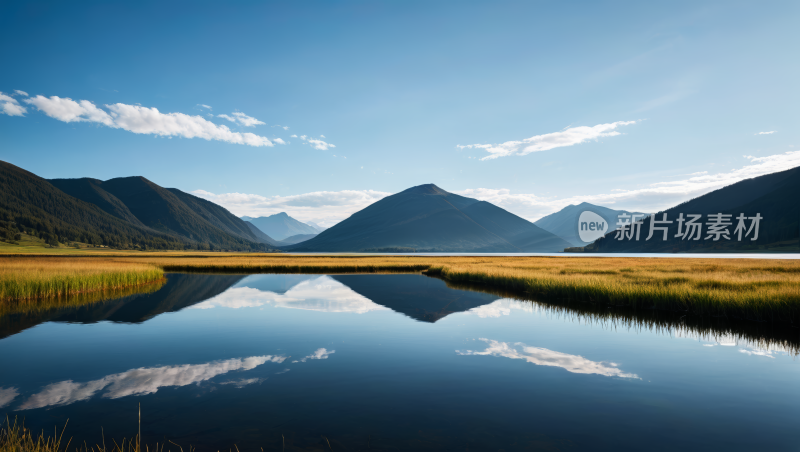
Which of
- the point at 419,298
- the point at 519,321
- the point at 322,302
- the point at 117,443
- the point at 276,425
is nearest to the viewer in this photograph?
the point at 117,443

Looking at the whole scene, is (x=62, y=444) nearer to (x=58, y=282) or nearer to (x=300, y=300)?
(x=300, y=300)

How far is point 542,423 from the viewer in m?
7.80

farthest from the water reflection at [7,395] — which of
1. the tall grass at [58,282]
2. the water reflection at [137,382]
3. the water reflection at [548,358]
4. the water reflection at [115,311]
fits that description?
the tall grass at [58,282]

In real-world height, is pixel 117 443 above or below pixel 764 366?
above

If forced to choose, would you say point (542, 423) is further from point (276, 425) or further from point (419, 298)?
point (419, 298)

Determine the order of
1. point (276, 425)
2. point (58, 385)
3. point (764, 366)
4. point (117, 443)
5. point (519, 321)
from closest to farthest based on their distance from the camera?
1. point (117, 443)
2. point (276, 425)
3. point (58, 385)
4. point (764, 366)
5. point (519, 321)

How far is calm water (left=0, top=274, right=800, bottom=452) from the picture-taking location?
734 centimetres

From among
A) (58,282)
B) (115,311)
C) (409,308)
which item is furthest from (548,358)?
(58,282)

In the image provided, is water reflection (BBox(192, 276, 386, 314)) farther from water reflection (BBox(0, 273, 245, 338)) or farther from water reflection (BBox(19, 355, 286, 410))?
water reflection (BBox(19, 355, 286, 410))

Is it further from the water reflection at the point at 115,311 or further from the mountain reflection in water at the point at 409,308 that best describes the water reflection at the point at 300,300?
the water reflection at the point at 115,311

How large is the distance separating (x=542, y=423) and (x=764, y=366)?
993cm

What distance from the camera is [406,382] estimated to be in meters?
10.6

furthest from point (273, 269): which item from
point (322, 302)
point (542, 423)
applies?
point (542, 423)

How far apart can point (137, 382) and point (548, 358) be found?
13.4 meters
